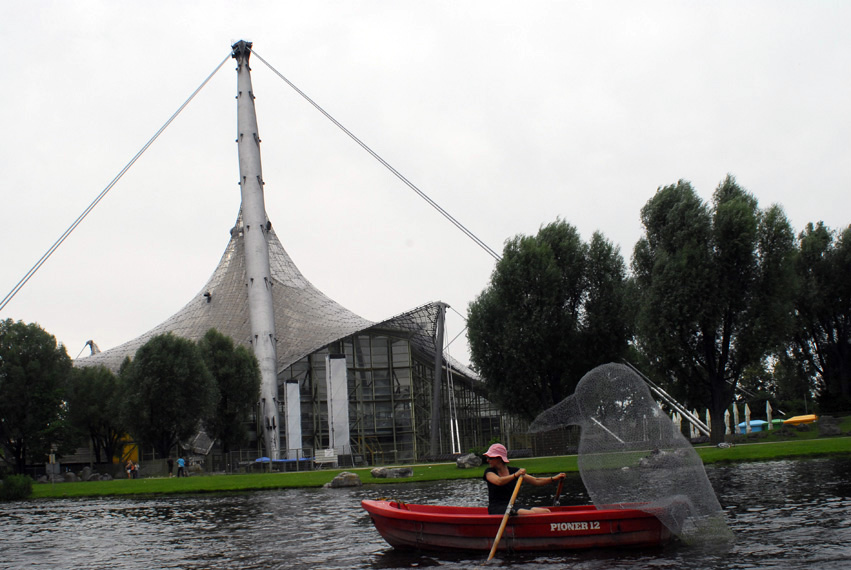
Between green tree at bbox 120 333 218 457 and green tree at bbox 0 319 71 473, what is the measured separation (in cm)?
660

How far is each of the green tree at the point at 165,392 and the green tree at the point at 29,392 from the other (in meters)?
6.60

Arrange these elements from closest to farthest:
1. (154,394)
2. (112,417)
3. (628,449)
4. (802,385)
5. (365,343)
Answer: (628,449) → (154,394) → (802,385) → (112,417) → (365,343)

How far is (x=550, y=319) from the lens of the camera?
44.9 meters

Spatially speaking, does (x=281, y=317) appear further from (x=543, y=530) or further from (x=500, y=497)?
(x=543, y=530)

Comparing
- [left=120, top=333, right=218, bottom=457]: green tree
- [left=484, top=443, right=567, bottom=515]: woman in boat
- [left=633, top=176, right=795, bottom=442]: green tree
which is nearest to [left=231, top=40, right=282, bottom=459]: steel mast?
[left=120, top=333, right=218, bottom=457]: green tree

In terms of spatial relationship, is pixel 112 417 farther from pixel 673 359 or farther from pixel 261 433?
pixel 673 359

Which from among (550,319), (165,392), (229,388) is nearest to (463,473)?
(550,319)

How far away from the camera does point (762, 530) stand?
13273 millimetres

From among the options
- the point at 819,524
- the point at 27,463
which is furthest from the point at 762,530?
the point at 27,463

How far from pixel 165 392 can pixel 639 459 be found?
Answer: 4333 cm

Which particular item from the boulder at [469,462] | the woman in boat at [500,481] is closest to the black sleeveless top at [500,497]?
the woman in boat at [500,481]

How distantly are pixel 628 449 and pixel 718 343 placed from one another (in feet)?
98.7

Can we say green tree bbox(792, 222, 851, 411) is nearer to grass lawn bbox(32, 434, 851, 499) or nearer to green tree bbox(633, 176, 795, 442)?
green tree bbox(633, 176, 795, 442)

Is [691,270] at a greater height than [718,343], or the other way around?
[691,270]
